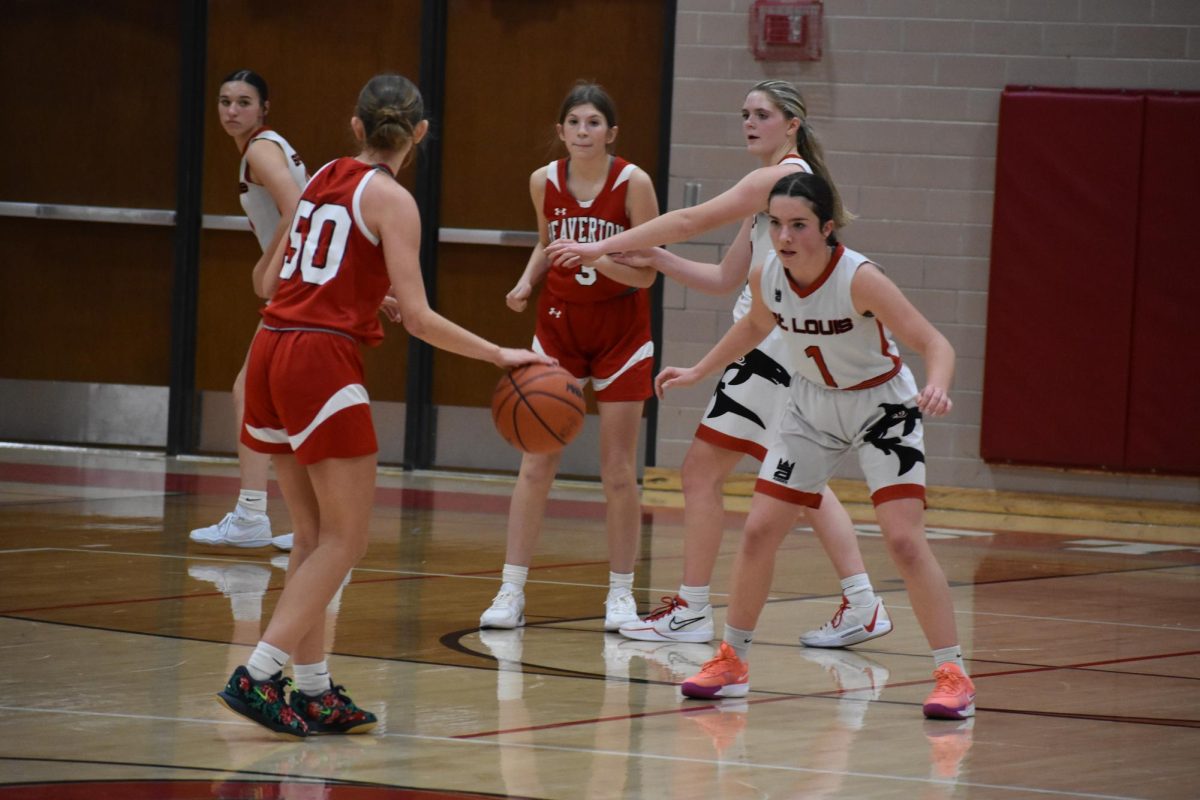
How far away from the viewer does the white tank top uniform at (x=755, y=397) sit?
5.41m

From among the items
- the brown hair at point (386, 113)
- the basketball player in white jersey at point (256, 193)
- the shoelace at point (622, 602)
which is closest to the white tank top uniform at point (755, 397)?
the shoelace at point (622, 602)

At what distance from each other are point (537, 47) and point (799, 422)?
6.22 m

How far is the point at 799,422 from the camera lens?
4723mm

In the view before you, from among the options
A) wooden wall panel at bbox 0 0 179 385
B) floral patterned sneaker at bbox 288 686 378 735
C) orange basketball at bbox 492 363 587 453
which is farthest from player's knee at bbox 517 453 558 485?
wooden wall panel at bbox 0 0 179 385

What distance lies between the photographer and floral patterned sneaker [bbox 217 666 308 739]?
12.9ft

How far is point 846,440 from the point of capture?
4707 mm

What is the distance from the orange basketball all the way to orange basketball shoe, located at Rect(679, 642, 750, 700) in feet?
2.38

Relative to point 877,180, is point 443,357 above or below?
below

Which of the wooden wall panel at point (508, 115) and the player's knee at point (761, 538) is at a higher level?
the wooden wall panel at point (508, 115)

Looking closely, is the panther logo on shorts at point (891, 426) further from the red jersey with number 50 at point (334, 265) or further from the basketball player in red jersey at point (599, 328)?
the red jersey with number 50 at point (334, 265)

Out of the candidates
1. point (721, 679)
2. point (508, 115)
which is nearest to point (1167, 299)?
point (508, 115)

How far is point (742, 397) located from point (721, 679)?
1111 mm

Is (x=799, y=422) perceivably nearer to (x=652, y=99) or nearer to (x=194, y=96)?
(x=652, y=99)

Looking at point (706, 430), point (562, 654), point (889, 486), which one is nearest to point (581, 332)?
point (706, 430)
